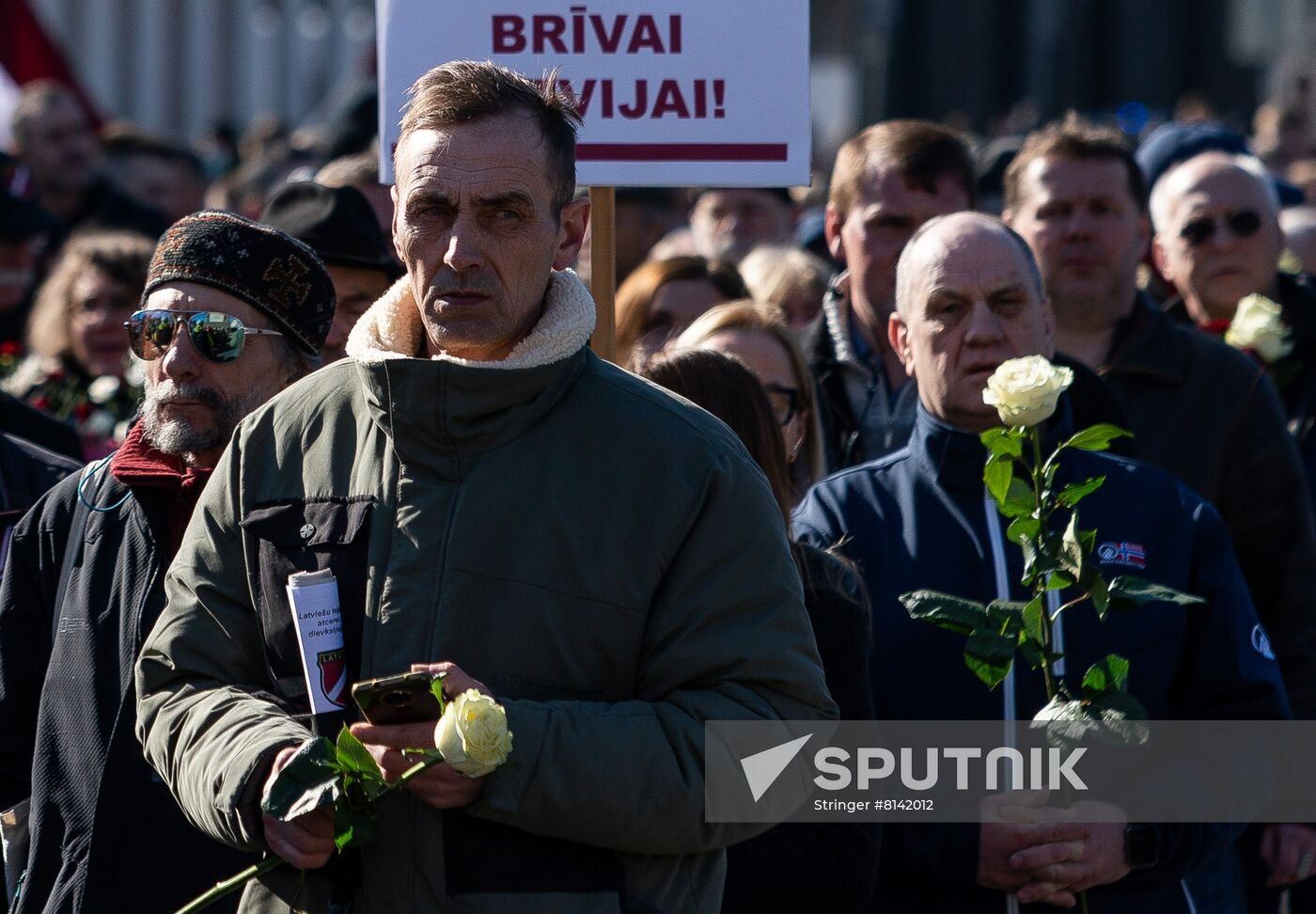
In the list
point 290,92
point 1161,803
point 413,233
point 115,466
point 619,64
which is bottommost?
point 1161,803

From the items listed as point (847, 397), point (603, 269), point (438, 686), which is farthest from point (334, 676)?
point (847, 397)

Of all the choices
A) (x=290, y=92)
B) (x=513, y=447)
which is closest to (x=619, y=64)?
(x=513, y=447)

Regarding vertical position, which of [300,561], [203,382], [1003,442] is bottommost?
[300,561]

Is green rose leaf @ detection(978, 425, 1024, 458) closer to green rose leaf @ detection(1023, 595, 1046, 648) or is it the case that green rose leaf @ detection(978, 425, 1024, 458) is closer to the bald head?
green rose leaf @ detection(1023, 595, 1046, 648)

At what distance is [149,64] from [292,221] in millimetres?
36219

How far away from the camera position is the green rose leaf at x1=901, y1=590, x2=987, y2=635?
3.49 meters

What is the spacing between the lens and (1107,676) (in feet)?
11.4

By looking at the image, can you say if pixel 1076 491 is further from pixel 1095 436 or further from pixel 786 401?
pixel 786 401

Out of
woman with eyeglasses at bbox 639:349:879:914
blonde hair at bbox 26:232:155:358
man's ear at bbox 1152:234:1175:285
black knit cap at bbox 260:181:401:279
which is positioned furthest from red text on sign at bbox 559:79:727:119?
blonde hair at bbox 26:232:155:358

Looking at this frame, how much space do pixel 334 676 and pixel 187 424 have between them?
3.74 ft

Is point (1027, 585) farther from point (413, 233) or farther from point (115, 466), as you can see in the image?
point (115, 466)

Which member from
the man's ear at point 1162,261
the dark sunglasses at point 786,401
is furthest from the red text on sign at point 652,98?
the man's ear at point 1162,261

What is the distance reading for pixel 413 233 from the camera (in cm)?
299

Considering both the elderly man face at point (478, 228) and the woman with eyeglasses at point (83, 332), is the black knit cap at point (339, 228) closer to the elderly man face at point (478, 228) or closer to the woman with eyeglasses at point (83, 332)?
the woman with eyeglasses at point (83, 332)
